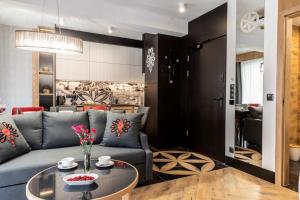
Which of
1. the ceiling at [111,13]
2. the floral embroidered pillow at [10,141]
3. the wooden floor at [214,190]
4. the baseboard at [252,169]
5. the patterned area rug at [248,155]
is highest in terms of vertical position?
the ceiling at [111,13]

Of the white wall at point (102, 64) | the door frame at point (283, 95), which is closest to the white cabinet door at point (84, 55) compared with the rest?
the white wall at point (102, 64)

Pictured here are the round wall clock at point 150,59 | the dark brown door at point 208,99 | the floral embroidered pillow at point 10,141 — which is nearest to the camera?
the floral embroidered pillow at point 10,141

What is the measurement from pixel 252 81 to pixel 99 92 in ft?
13.0

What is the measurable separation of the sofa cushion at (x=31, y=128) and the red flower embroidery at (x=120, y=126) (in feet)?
3.11

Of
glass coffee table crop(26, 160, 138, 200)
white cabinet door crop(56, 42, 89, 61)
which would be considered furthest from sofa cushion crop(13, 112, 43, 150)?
white cabinet door crop(56, 42, 89, 61)

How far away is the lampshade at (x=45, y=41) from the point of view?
2.68 metres

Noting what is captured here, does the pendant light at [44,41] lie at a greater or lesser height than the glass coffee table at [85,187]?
greater

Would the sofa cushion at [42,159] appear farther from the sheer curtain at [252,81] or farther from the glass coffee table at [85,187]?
the sheer curtain at [252,81]

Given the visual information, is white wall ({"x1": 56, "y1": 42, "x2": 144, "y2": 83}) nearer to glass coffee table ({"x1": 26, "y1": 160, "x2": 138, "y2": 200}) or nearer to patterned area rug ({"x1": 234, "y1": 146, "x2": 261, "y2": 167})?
patterned area rug ({"x1": 234, "y1": 146, "x2": 261, "y2": 167})

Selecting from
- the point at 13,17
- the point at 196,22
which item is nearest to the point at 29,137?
the point at 13,17

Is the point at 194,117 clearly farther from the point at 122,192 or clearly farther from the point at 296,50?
the point at 122,192

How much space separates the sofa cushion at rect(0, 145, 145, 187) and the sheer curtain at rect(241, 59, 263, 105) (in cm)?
189

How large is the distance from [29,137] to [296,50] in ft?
15.8

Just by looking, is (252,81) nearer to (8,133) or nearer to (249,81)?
(249,81)
